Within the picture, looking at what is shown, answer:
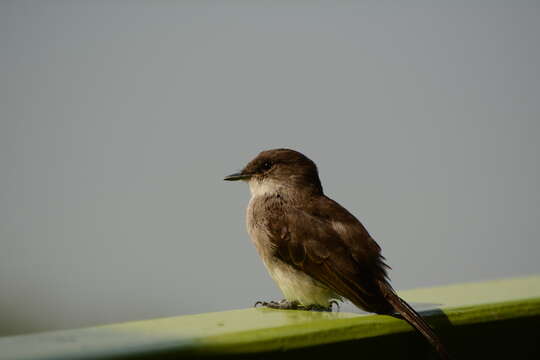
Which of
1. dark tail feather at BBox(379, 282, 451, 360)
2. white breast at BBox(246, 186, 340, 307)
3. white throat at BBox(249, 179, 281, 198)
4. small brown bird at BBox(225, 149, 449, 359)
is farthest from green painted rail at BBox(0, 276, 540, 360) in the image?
white throat at BBox(249, 179, 281, 198)

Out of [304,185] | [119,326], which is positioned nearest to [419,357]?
[119,326]

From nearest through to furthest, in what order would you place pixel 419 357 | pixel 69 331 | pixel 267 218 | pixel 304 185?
pixel 69 331 → pixel 419 357 → pixel 267 218 → pixel 304 185

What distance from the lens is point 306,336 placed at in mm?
2434

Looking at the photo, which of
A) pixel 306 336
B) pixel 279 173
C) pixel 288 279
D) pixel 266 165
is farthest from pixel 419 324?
pixel 266 165

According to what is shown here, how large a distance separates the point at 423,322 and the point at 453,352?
6.2 inches

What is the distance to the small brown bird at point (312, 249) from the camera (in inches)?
157

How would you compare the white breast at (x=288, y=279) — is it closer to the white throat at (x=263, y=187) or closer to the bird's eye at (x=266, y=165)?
the white throat at (x=263, y=187)

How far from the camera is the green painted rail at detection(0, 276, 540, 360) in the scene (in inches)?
87.7

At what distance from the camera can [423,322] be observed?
2.76 meters

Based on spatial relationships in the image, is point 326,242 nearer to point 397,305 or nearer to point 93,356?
point 397,305

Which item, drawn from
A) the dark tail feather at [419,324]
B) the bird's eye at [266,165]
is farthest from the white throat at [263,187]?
the dark tail feather at [419,324]

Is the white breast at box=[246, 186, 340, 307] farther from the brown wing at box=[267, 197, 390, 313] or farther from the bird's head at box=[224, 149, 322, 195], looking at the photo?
the bird's head at box=[224, 149, 322, 195]

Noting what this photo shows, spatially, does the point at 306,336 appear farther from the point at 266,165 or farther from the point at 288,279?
the point at 266,165

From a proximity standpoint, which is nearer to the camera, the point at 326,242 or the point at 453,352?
the point at 453,352
